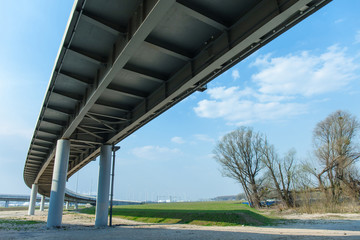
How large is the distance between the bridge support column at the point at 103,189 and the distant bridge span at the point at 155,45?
5.78 metres

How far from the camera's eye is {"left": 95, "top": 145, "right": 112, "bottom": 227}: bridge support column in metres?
20.0

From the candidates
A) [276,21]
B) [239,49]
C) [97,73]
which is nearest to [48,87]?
[97,73]

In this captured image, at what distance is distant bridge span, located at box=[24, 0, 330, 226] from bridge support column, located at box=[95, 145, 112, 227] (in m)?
5.78

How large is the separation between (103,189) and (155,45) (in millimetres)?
15272

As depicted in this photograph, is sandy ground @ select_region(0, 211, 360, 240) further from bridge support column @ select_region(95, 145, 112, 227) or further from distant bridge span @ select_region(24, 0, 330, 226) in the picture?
distant bridge span @ select_region(24, 0, 330, 226)

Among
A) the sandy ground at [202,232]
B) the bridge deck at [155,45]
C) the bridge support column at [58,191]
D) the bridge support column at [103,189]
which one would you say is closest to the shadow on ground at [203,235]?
the sandy ground at [202,232]

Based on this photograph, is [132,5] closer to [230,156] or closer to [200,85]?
[200,85]

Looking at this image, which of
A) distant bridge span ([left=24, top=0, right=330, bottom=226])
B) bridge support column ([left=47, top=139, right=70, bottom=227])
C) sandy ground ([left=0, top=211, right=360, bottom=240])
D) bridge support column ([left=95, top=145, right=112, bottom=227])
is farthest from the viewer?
bridge support column ([left=95, top=145, right=112, bottom=227])

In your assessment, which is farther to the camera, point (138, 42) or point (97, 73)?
point (97, 73)

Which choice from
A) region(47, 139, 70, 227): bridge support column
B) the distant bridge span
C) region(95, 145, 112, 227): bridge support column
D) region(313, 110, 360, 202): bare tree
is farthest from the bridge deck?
region(313, 110, 360, 202): bare tree

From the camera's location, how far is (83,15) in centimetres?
898

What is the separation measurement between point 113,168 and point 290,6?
62.9 ft

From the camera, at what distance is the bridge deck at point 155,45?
27.4ft

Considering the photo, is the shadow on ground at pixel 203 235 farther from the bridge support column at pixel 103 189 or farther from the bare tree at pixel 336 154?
the bare tree at pixel 336 154
